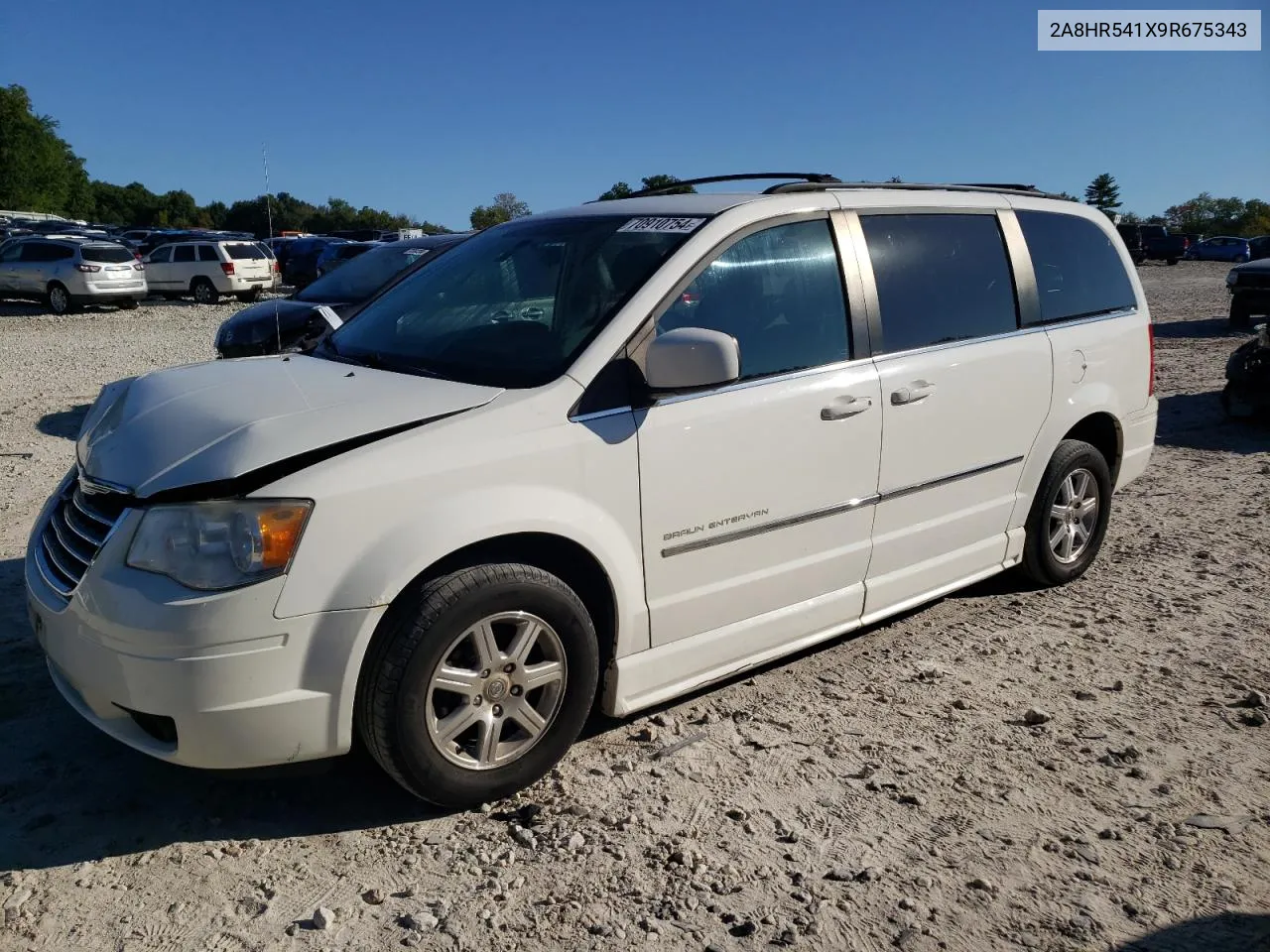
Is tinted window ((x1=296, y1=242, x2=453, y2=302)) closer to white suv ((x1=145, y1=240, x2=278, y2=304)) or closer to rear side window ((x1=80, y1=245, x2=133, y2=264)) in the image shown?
rear side window ((x1=80, y1=245, x2=133, y2=264))

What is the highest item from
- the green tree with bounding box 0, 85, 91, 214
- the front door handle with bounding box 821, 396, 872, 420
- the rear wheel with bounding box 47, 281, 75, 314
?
the green tree with bounding box 0, 85, 91, 214

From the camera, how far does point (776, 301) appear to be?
385 cm

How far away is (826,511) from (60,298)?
2316 centimetres

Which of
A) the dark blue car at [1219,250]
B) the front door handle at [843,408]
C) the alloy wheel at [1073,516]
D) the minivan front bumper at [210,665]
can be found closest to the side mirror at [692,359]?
the front door handle at [843,408]

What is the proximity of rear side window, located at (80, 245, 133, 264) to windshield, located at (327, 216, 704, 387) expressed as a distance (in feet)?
68.5

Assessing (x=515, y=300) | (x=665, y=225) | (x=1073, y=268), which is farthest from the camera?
(x=1073, y=268)

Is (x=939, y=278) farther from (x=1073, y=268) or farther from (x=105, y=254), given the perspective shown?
(x=105, y=254)

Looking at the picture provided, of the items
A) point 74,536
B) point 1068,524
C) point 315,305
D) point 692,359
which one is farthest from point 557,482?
point 315,305

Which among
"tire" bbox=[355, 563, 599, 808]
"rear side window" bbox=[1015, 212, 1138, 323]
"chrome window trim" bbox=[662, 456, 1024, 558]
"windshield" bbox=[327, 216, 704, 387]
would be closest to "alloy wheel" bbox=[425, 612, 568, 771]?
"tire" bbox=[355, 563, 599, 808]

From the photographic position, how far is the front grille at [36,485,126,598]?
3.02 m

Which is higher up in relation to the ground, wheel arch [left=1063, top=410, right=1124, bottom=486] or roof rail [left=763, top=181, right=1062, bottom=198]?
roof rail [left=763, top=181, right=1062, bottom=198]

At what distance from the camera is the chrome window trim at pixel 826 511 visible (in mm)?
3521

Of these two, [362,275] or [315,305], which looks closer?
[315,305]

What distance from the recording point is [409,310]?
4.18 metres
